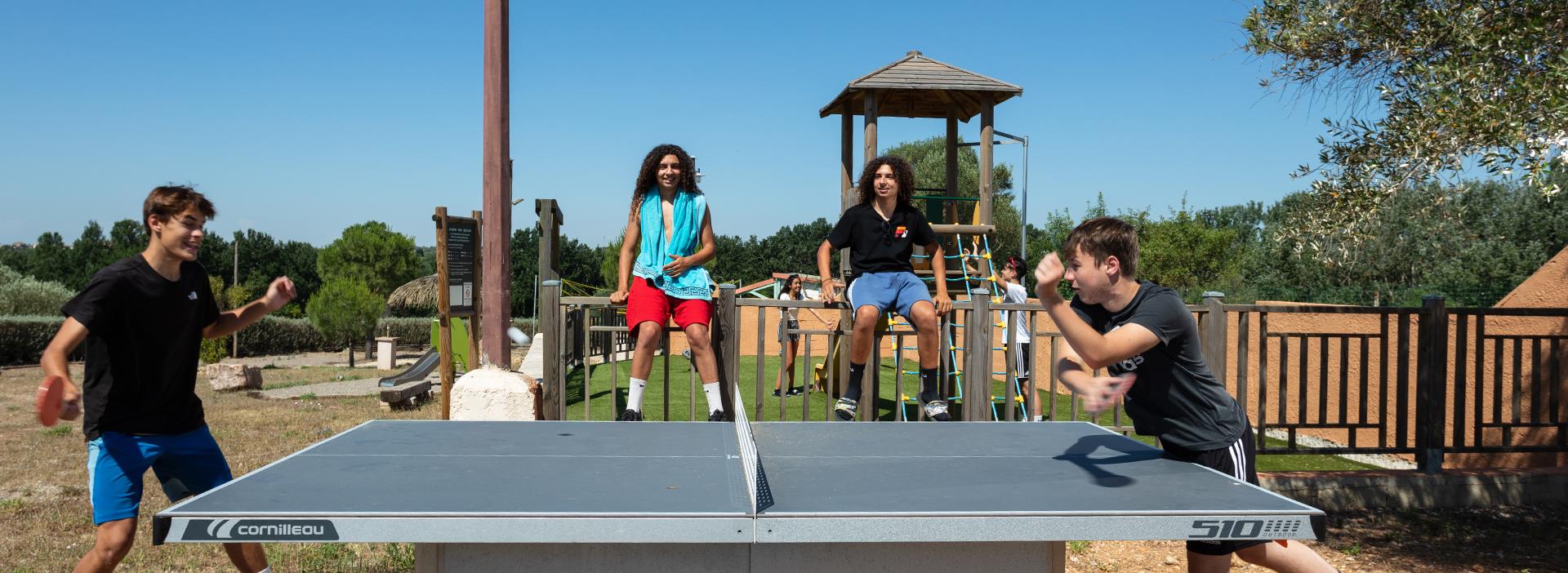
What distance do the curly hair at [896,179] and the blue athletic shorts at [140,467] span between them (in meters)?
4.26

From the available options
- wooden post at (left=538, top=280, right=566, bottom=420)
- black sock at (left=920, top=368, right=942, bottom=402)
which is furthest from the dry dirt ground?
wooden post at (left=538, top=280, right=566, bottom=420)

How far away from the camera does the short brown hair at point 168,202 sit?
3.60 m

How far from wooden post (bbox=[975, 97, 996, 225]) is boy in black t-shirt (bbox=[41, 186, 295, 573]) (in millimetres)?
7527

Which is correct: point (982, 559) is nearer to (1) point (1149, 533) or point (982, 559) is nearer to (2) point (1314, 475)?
(1) point (1149, 533)

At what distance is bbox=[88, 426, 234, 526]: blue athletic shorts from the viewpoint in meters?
3.46

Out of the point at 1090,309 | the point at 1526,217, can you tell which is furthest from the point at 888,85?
the point at 1526,217

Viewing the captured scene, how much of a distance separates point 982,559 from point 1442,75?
4.57 meters

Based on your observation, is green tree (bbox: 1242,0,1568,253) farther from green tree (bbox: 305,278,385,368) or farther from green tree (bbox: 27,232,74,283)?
green tree (bbox: 27,232,74,283)

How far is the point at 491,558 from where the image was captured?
113 inches

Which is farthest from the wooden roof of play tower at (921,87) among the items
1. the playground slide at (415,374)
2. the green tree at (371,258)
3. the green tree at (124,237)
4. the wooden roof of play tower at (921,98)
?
the green tree at (124,237)

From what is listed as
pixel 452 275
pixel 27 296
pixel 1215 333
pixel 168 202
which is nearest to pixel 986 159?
pixel 1215 333

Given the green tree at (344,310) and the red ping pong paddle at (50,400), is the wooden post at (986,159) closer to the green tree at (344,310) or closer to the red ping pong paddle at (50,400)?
the red ping pong paddle at (50,400)

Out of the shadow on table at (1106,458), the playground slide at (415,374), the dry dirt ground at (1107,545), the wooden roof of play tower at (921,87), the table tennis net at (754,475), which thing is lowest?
the playground slide at (415,374)

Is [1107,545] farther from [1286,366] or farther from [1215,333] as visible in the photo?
[1286,366]
